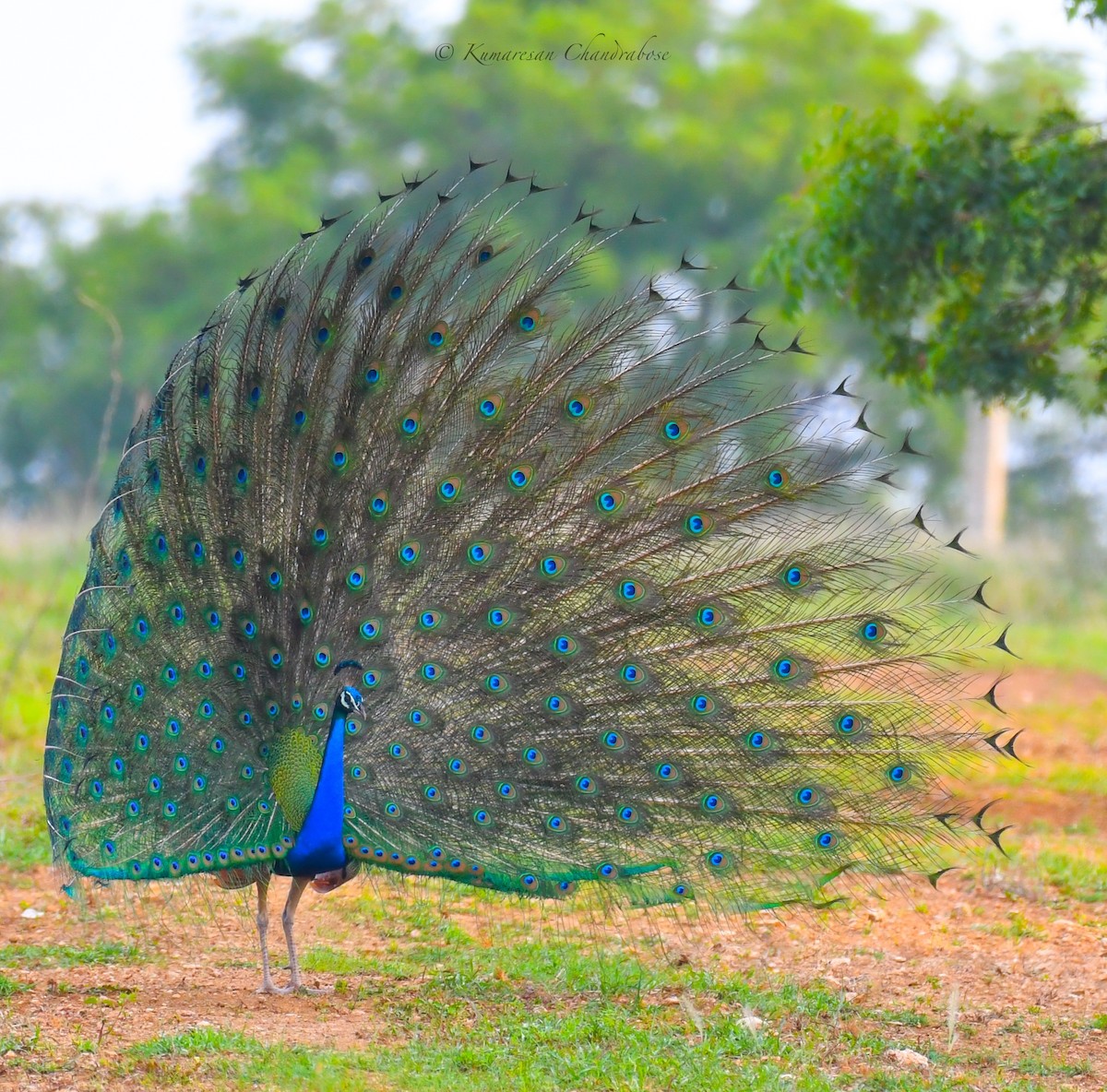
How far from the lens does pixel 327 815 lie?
5.03m

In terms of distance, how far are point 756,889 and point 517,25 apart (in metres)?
30.7

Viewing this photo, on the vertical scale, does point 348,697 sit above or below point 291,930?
above

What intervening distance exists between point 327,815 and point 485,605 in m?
0.90

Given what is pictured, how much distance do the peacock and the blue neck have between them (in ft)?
0.05

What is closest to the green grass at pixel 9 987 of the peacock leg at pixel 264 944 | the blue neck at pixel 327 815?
the peacock leg at pixel 264 944

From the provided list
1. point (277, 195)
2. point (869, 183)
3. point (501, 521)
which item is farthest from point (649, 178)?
point (501, 521)

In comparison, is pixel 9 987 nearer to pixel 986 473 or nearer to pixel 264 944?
pixel 264 944

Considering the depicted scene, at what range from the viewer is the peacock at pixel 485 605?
5.09 m

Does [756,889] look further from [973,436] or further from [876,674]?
[973,436]

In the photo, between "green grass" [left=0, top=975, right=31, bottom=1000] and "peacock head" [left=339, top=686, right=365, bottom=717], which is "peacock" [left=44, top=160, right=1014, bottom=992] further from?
"green grass" [left=0, top=975, right=31, bottom=1000]

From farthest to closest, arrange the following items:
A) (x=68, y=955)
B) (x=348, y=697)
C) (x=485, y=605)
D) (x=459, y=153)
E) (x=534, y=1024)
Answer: (x=459, y=153) → (x=68, y=955) → (x=485, y=605) → (x=534, y=1024) → (x=348, y=697)

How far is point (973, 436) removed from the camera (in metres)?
30.0

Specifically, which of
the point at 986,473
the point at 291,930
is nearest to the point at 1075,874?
the point at 291,930

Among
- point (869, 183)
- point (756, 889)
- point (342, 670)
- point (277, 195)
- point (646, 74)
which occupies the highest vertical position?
point (646, 74)
